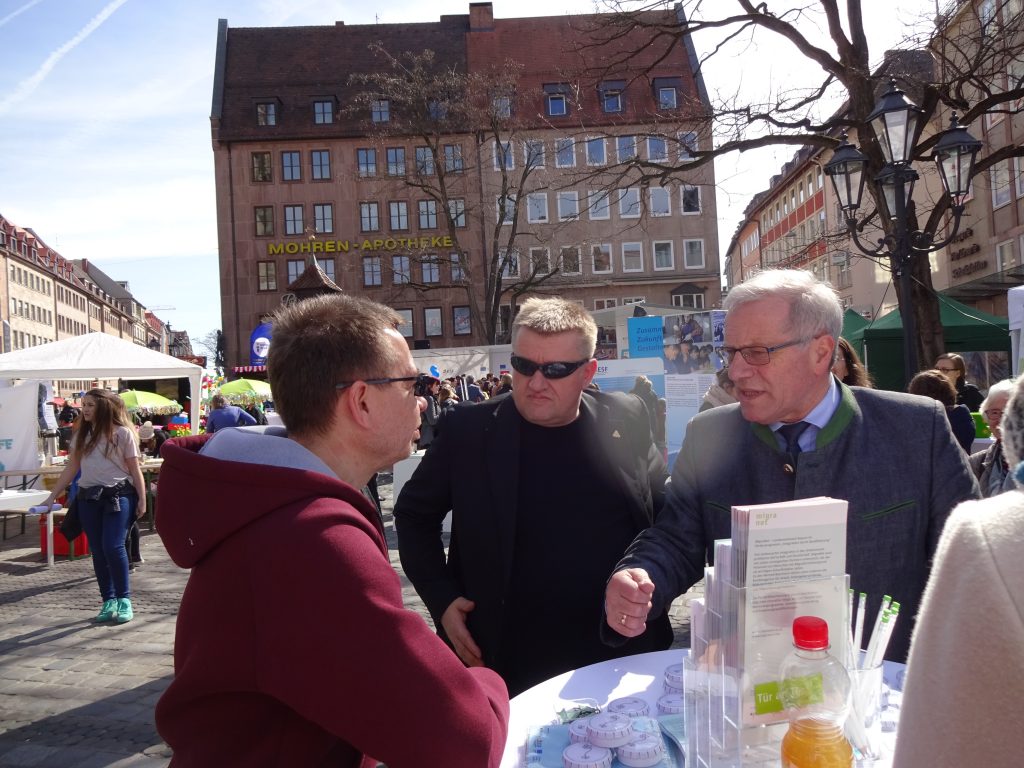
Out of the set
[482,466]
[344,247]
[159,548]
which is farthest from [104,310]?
[482,466]

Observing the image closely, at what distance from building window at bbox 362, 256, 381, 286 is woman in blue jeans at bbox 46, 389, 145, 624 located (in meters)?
36.8

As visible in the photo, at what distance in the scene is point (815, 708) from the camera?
1397 millimetres

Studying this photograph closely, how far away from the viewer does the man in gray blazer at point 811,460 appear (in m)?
2.31

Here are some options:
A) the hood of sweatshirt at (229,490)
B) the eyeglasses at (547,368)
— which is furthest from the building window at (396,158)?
the hood of sweatshirt at (229,490)

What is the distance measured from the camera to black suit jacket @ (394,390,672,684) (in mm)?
2857

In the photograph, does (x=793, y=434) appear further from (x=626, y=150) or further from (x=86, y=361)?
(x=626, y=150)

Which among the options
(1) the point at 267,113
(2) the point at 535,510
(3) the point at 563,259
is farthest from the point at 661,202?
(2) the point at 535,510

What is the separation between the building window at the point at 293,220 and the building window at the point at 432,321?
27.0ft

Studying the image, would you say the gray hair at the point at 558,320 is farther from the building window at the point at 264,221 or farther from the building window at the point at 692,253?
the building window at the point at 264,221

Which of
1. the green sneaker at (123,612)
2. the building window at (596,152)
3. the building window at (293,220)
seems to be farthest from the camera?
the building window at (293,220)

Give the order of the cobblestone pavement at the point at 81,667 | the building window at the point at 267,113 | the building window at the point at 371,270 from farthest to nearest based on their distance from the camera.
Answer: the building window at the point at 267,113 < the building window at the point at 371,270 < the cobblestone pavement at the point at 81,667

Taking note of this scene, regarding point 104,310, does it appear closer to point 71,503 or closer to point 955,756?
point 71,503

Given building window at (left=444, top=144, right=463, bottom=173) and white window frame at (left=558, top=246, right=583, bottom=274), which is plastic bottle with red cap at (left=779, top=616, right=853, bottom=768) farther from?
building window at (left=444, top=144, right=463, bottom=173)

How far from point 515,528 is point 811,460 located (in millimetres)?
1043
